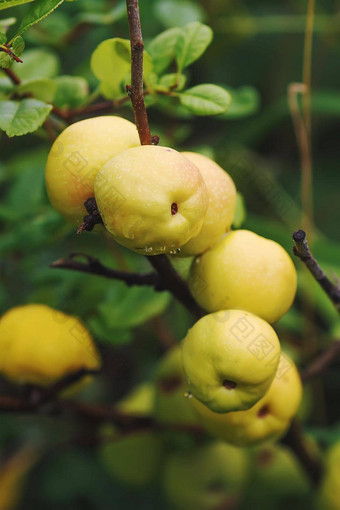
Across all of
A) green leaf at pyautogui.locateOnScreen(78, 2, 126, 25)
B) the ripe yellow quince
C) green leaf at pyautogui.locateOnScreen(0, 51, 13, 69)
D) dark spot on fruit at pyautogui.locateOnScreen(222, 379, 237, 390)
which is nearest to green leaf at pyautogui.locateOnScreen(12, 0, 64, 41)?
green leaf at pyautogui.locateOnScreen(0, 51, 13, 69)

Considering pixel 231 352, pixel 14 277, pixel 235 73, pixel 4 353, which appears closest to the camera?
pixel 231 352

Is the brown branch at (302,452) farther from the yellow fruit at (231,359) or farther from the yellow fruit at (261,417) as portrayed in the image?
the yellow fruit at (231,359)

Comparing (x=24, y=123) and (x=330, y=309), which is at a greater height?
(x=24, y=123)

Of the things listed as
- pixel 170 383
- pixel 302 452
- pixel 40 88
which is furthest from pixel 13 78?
pixel 302 452

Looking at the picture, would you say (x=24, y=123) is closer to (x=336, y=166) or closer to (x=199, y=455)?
(x=199, y=455)

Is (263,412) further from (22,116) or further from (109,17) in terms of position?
(109,17)

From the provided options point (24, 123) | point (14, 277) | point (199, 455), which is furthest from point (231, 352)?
point (14, 277)
